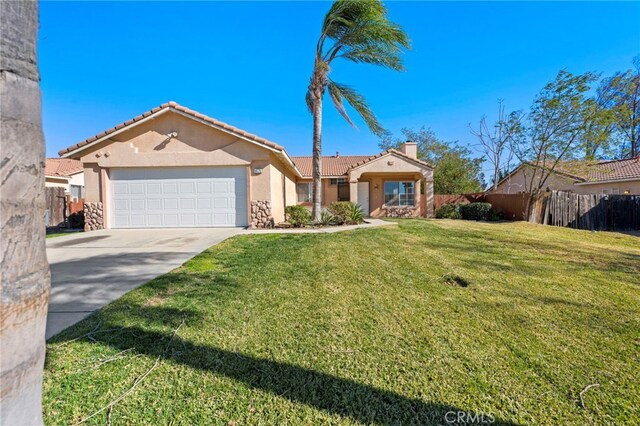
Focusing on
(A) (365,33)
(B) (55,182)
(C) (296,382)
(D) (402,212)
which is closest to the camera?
(C) (296,382)

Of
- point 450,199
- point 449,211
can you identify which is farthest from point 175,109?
point 450,199

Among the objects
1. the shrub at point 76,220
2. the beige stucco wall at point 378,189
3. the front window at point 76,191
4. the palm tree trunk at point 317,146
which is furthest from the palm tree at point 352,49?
the front window at point 76,191

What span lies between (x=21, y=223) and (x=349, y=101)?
1245 centimetres

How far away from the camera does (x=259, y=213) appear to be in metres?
11.6

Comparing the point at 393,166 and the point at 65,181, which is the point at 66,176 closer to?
the point at 65,181

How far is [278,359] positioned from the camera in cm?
258

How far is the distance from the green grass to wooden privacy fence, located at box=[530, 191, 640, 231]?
13.0 metres

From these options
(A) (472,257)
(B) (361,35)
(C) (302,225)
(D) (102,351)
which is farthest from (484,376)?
(B) (361,35)

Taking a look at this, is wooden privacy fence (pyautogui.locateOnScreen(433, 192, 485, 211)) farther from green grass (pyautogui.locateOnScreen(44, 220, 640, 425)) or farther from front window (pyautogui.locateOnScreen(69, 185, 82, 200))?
front window (pyautogui.locateOnScreen(69, 185, 82, 200))

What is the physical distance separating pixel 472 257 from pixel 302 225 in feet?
24.0

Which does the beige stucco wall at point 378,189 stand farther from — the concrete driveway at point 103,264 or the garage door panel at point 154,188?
the garage door panel at point 154,188

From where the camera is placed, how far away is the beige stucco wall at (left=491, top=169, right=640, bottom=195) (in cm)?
1829

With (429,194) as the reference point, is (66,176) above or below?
above

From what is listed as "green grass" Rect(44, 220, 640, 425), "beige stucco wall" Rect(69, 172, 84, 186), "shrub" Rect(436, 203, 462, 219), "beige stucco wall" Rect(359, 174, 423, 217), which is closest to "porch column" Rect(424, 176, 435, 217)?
"shrub" Rect(436, 203, 462, 219)
